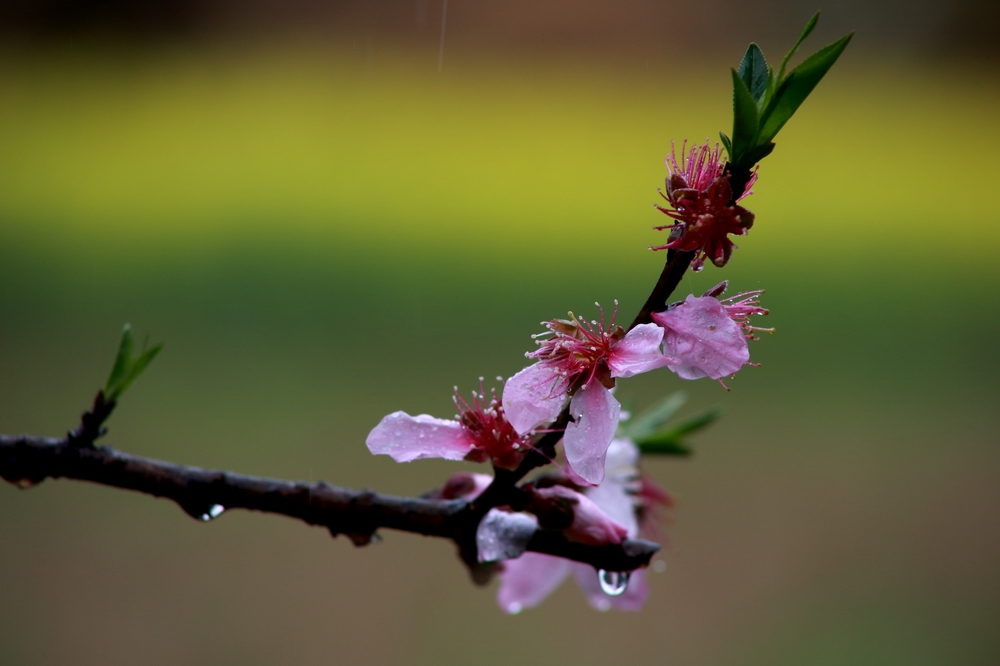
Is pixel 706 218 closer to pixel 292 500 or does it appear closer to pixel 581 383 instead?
pixel 581 383

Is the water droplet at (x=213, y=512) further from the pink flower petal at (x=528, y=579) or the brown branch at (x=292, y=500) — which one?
the pink flower petal at (x=528, y=579)

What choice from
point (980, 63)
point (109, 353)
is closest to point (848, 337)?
point (980, 63)

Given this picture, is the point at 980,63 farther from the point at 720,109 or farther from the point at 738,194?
the point at 738,194

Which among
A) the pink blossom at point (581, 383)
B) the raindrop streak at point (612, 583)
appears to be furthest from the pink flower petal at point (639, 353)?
the raindrop streak at point (612, 583)

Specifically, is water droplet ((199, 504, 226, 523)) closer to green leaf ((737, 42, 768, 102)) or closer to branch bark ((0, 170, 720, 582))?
branch bark ((0, 170, 720, 582))

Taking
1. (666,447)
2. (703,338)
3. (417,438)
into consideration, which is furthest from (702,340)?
(666,447)

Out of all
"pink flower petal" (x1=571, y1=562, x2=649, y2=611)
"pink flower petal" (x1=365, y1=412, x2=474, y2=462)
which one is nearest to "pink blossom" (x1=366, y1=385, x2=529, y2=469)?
"pink flower petal" (x1=365, y1=412, x2=474, y2=462)
